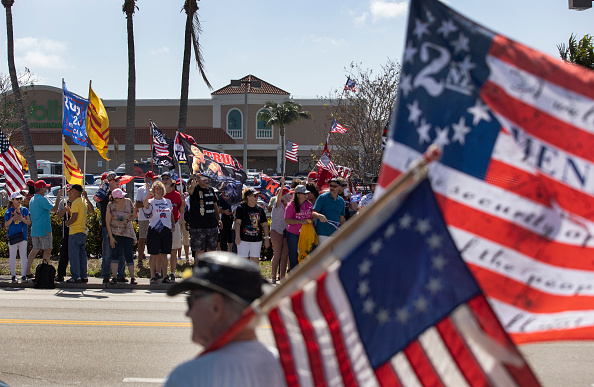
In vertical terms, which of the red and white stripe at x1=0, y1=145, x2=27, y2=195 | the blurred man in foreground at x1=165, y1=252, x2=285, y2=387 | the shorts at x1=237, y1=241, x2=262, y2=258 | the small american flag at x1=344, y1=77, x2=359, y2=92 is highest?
the small american flag at x1=344, y1=77, x2=359, y2=92

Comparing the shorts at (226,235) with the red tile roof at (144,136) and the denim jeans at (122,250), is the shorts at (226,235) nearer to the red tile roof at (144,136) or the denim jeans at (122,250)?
the denim jeans at (122,250)

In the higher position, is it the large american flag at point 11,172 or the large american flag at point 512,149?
the large american flag at point 512,149

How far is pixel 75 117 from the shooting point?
47.6 feet

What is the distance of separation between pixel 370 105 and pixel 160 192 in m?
13.3

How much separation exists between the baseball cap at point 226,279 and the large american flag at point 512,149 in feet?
1.96

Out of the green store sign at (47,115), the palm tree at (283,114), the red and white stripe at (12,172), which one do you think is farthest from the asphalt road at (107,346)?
the green store sign at (47,115)

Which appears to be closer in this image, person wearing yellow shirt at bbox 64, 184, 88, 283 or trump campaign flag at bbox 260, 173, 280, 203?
person wearing yellow shirt at bbox 64, 184, 88, 283

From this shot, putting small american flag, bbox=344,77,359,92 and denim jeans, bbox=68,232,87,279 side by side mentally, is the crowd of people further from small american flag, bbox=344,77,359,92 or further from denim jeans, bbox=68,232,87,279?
small american flag, bbox=344,77,359,92

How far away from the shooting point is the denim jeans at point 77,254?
12.7 metres

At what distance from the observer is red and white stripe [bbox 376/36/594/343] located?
2395 millimetres

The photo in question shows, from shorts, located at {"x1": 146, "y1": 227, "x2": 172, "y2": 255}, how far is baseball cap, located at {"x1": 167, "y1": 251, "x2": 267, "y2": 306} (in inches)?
402

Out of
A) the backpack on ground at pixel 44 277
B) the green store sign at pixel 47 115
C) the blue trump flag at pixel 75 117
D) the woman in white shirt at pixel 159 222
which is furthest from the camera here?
the green store sign at pixel 47 115

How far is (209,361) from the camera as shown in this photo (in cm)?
222

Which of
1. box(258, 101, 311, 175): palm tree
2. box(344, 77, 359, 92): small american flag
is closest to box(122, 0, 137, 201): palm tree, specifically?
box(344, 77, 359, 92): small american flag
